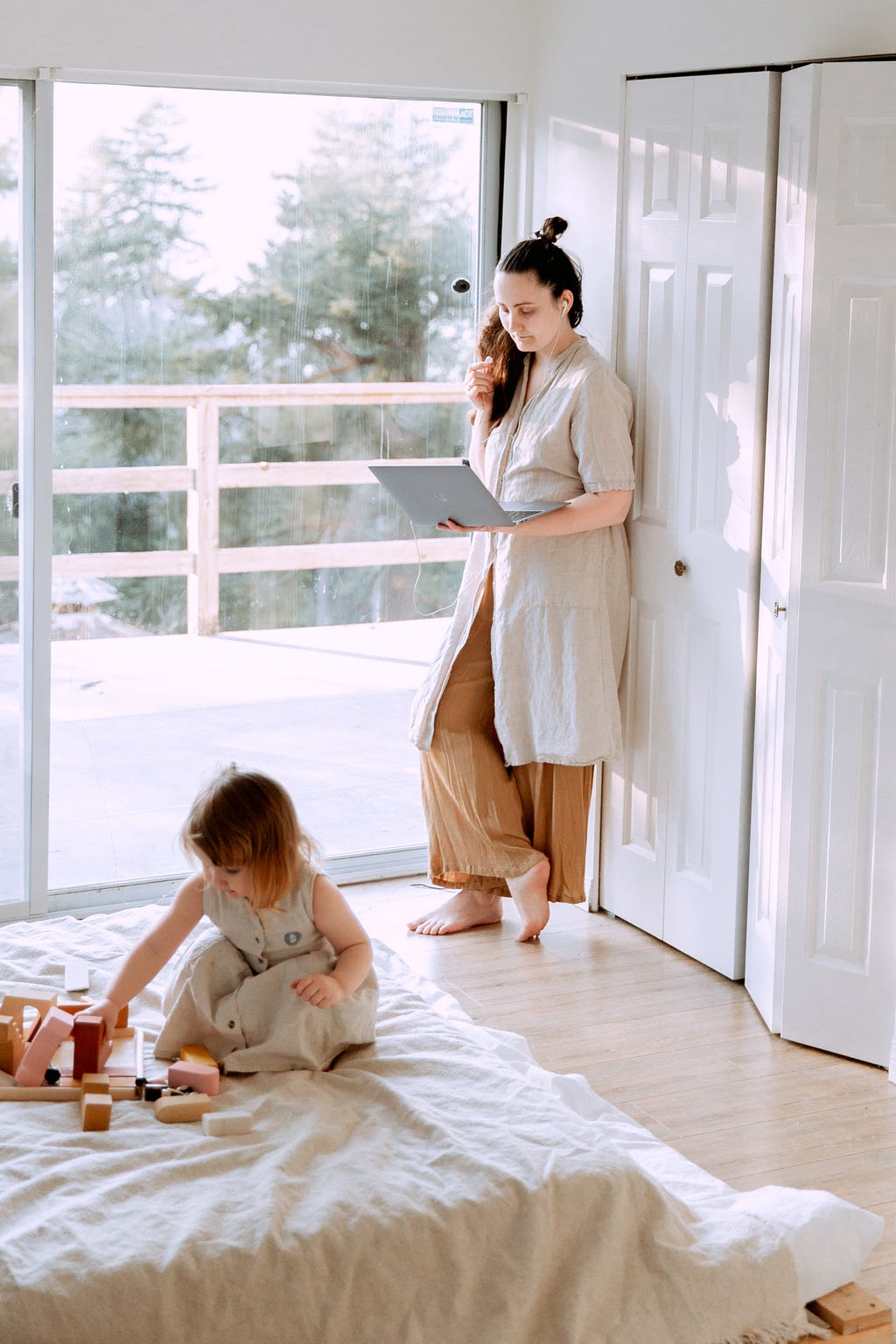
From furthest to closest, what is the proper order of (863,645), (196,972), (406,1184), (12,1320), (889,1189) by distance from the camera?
(863,645) < (889,1189) < (196,972) < (406,1184) < (12,1320)

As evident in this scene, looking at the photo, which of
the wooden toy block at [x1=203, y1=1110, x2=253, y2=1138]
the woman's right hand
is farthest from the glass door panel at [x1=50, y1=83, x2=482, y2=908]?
the wooden toy block at [x1=203, y1=1110, x2=253, y2=1138]

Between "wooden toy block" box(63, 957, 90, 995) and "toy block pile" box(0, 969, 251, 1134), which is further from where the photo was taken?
"wooden toy block" box(63, 957, 90, 995)

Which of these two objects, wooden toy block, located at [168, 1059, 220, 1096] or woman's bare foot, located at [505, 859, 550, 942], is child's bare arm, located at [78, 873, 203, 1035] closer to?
wooden toy block, located at [168, 1059, 220, 1096]

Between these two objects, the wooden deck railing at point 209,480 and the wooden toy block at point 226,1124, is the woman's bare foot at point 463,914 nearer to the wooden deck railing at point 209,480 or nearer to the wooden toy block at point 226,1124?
the wooden deck railing at point 209,480

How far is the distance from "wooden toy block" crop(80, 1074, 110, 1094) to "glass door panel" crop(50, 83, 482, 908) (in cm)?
160

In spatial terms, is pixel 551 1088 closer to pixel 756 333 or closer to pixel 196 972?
pixel 196 972

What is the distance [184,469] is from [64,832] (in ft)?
2.98

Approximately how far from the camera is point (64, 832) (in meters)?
3.72

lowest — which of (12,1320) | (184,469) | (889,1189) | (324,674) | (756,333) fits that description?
(889,1189)

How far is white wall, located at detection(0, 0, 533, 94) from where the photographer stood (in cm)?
329

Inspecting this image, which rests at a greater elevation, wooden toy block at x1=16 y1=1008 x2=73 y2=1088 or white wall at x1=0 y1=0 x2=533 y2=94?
white wall at x1=0 y1=0 x2=533 y2=94

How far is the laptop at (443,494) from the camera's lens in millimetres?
3162

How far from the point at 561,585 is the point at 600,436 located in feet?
1.12

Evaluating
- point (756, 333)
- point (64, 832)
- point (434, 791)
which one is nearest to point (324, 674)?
point (434, 791)
